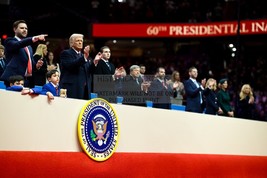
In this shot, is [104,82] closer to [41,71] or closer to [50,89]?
[41,71]

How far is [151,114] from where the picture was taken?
20.4 feet

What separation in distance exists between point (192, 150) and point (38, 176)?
8.63 ft

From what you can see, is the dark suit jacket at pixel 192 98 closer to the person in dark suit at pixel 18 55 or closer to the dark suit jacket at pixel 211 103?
the dark suit jacket at pixel 211 103

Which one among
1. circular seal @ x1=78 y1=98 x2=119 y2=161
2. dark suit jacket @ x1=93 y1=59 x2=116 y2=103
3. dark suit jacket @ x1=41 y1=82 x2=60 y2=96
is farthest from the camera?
dark suit jacket @ x1=93 y1=59 x2=116 y2=103

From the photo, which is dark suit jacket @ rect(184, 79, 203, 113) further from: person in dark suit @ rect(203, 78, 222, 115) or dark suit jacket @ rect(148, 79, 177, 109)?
dark suit jacket @ rect(148, 79, 177, 109)

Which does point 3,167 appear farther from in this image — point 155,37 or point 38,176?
point 155,37

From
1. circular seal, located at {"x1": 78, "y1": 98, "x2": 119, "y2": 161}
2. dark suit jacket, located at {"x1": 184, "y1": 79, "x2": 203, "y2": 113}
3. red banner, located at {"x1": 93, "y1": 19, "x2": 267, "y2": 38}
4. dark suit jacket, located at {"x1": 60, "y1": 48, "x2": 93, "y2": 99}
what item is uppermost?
red banner, located at {"x1": 93, "y1": 19, "x2": 267, "y2": 38}

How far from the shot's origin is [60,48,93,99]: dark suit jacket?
18.7 feet

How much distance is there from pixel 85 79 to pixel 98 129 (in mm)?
698

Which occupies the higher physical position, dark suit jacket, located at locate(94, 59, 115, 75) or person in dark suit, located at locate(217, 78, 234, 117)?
dark suit jacket, located at locate(94, 59, 115, 75)

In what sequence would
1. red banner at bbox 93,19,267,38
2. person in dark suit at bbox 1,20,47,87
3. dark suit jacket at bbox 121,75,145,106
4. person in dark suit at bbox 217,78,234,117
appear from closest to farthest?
person in dark suit at bbox 1,20,47,87, dark suit jacket at bbox 121,75,145,106, person in dark suit at bbox 217,78,234,117, red banner at bbox 93,19,267,38

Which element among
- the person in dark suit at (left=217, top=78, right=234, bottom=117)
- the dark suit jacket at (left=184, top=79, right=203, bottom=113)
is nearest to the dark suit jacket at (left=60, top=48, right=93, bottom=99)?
the dark suit jacket at (left=184, top=79, right=203, bottom=113)

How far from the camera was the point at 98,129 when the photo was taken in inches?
212

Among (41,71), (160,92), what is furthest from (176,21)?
(41,71)
